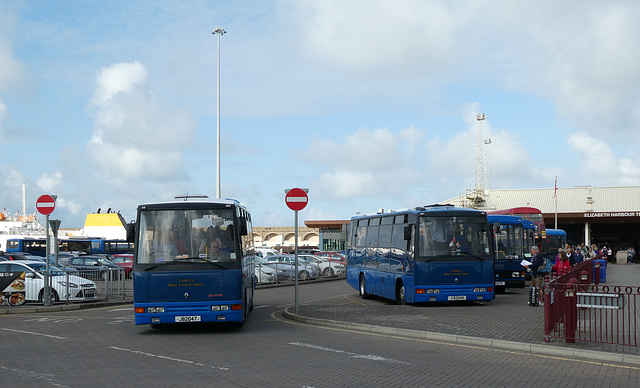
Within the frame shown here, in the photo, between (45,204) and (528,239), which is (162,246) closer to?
(45,204)

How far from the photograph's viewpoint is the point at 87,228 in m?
79.4

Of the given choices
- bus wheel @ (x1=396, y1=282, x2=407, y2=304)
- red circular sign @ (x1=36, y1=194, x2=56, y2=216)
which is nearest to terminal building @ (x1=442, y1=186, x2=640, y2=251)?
bus wheel @ (x1=396, y1=282, x2=407, y2=304)

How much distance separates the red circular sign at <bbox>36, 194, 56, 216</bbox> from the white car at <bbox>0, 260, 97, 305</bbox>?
6.69ft

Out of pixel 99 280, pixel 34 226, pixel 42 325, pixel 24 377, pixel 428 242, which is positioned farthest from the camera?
pixel 34 226

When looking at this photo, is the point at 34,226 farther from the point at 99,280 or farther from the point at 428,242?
the point at 428,242

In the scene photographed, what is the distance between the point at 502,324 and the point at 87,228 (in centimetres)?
7090

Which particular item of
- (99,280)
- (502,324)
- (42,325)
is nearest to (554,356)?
(502,324)

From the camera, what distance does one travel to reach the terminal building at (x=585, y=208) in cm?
7325

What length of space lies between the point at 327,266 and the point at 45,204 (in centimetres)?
2341

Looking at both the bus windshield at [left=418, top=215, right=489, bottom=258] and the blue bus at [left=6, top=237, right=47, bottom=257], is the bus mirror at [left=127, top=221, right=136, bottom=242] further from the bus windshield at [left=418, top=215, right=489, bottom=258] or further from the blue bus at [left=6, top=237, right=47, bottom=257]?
the blue bus at [left=6, top=237, right=47, bottom=257]

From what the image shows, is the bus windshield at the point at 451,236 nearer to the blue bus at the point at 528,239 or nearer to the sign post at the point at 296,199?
the sign post at the point at 296,199

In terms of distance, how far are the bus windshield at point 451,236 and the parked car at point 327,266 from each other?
22.2 metres

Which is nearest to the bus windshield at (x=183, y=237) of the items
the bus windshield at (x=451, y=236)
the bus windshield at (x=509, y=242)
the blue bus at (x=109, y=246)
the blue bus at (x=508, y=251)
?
the bus windshield at (x=451, y=236)

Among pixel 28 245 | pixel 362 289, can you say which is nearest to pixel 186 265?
pixel 362 289
